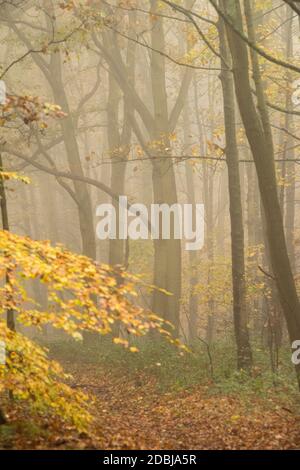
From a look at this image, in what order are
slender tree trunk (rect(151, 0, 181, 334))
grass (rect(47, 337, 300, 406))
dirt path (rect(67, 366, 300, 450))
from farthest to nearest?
slender tree trunk (rect(151, 0, 181, 334))
grass (rect(47, 337, 300, 406))
dirt path (rect(67, 366, 300, 450))

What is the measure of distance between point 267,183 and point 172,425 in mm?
4596

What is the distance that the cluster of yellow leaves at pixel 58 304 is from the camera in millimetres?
5934

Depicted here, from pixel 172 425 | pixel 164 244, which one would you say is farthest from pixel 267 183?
pixel 164 244

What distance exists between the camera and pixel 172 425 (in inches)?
367

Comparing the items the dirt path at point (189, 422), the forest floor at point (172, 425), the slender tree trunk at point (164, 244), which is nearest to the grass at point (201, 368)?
the forest floor at point (172, 425)

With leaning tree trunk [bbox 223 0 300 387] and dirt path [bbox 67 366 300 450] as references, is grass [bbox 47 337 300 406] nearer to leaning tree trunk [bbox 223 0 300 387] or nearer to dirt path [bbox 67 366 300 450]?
dirt path [bbox 67 366 300 450]

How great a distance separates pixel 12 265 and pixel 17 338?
1.12 meters

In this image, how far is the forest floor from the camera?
266 inches

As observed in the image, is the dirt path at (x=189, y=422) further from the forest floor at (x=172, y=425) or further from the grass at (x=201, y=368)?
the grass at (x=201, y=368)

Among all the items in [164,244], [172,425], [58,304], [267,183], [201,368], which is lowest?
[172,425]

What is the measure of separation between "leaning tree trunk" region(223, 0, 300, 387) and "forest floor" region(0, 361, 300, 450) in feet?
4.82

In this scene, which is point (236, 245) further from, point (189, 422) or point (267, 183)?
point (189, 422)

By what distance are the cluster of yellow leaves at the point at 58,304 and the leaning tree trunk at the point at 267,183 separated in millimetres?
3924

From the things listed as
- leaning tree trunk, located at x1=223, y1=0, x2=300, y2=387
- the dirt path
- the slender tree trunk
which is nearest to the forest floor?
the dirt path
